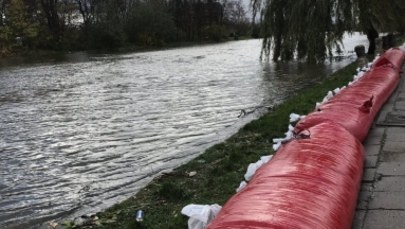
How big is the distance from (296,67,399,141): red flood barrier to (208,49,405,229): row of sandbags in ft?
0.07

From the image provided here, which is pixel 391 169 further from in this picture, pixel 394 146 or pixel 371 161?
pixel 394 146

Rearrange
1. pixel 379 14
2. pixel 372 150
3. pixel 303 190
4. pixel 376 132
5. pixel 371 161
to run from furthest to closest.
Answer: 1. pixel 379 14
2. pixel 376 132
3. pixel 372 150
4. pixel 371 161
5. pixel 303 190

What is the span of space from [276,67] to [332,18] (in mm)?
3110

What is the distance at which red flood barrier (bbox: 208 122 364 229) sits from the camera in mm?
3469

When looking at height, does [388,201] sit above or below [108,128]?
above

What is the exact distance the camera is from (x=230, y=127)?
35.3 feet

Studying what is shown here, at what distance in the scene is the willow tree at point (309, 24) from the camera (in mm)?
20406

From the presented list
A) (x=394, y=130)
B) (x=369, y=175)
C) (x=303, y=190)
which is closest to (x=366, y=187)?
(x=369, y=175)

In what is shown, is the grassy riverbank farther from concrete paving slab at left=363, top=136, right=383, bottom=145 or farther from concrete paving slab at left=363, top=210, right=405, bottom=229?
concrete paving slab at left=363, top=210, right=405, bottom=229

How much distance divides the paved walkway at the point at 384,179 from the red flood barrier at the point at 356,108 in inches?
8.9

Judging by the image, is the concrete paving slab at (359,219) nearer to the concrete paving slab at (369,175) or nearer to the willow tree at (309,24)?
the concrete paving slab at (369,175)

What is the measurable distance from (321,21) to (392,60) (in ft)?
23.5

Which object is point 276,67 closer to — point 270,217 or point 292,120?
point 292,120

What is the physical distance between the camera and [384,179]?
5.30m
